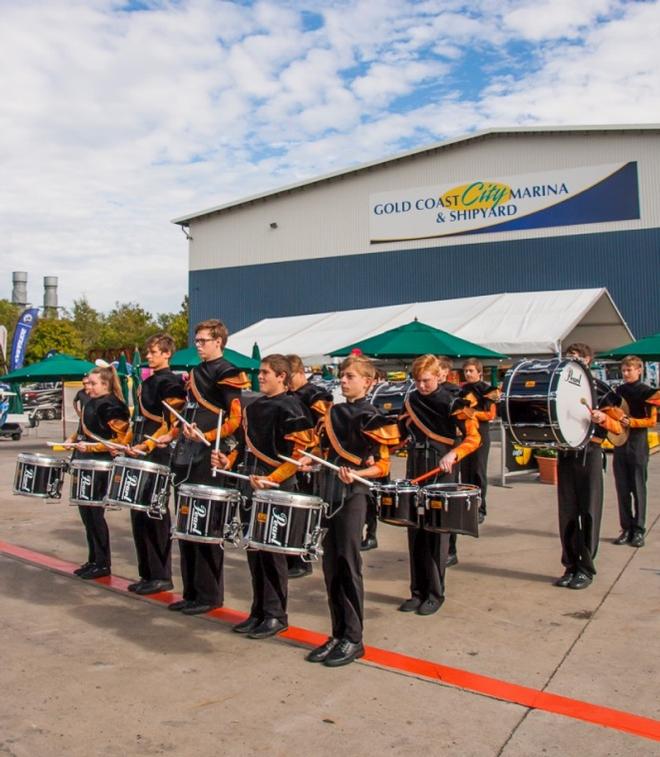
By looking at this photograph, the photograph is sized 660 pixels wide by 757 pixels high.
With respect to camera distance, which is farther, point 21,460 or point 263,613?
point 21,460

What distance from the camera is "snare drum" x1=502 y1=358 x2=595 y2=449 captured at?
5715 millimetres

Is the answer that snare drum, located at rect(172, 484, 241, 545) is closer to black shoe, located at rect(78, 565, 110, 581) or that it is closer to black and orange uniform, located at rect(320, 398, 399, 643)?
black and orange uniform, located at rect(320, 398, 399, 643)

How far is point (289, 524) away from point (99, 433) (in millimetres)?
2520

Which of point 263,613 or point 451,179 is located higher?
→ point 451,179

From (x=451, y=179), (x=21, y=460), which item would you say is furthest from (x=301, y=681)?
(x=451, y=179)

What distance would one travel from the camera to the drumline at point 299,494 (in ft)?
14.5

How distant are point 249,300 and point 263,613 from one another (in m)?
31.3

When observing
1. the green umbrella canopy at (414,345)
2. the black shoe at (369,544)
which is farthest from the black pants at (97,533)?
the green umbrella canopy at (414,345)

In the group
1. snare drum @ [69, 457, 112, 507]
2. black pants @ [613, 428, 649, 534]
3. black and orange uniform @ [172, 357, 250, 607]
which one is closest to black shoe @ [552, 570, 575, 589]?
black pants @ [613, 428, 649, 534]

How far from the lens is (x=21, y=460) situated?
20.3ft

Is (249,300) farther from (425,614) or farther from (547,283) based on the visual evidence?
(425,614)

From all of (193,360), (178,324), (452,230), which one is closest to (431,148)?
(452,230)

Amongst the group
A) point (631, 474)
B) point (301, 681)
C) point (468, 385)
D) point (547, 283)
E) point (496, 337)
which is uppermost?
point (547, 283)

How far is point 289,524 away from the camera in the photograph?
14.4 feet
